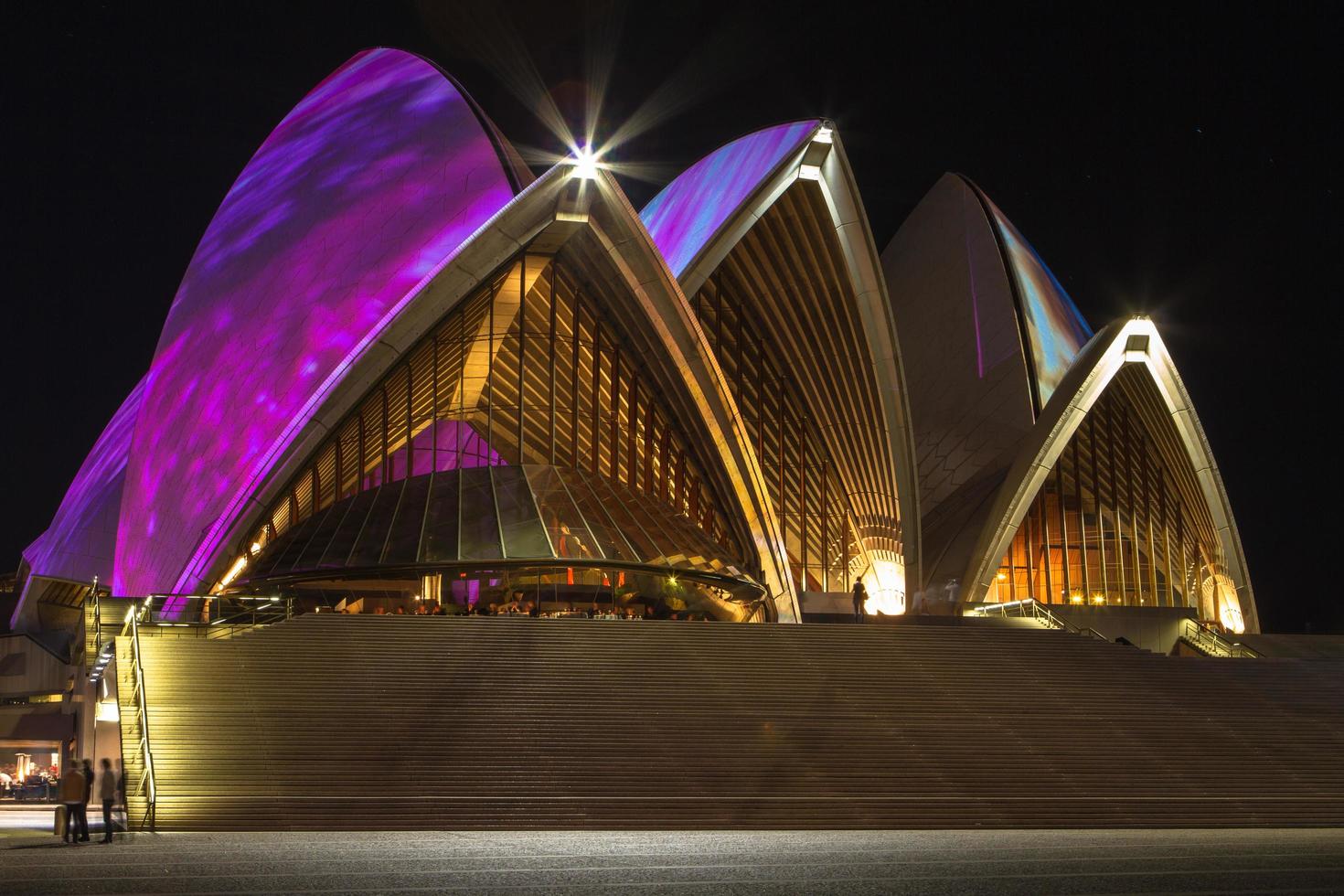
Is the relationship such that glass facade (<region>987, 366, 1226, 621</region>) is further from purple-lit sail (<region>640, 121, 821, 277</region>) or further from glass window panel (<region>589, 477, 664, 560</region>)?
glass window panel (<region>589, 477, 664, 560</region>)

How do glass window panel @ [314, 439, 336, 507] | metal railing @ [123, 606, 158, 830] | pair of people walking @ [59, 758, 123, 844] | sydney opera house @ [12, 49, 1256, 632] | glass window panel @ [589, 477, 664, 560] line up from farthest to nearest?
glass window panel @ [314, 439, 336, 507]
glass window panel @ [589, 477, 664, 560]
sydney opera house @ [12, 49, 1256, 632]
metal railing @ [123, 606, 158, 830]
pair of people walking @ [59, 758, 123, 844]

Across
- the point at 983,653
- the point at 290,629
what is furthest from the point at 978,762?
the point at 290,629

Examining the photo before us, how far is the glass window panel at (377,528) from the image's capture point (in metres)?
21.8

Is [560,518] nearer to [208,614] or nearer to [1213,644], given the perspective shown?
[208,614]

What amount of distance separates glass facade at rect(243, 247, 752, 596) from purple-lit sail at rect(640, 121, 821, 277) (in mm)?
2697

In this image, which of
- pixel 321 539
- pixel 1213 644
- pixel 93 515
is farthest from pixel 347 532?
pixel 1213 644

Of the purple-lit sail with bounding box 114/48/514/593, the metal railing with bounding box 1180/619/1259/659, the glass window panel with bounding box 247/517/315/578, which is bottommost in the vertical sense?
the metal railing with bounding box 1180/619/1259/659

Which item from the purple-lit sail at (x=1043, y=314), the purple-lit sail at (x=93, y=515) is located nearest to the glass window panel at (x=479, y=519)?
the purple-lit sail at (x=93, y=515)

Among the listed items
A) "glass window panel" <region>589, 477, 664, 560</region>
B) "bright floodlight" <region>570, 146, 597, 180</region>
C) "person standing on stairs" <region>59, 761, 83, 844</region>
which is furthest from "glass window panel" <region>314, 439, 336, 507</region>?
"person standing on stairs" <region>59, 761, 83, 844</region>

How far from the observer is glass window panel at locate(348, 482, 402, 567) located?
2184cm

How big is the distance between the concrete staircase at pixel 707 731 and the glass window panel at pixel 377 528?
459cm

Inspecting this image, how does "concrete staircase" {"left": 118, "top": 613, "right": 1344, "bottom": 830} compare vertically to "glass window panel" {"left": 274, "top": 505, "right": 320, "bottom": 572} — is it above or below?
below

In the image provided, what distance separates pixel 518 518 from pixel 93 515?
1238 cm

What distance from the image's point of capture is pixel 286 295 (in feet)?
79.3
